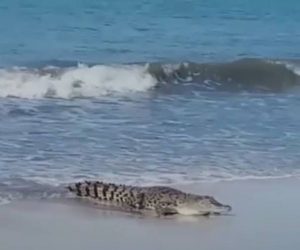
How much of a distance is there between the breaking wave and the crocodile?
567cm

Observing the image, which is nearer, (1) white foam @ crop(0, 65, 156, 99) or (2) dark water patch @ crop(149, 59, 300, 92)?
(1) white foam @ crop(0, 65, 156, 99)

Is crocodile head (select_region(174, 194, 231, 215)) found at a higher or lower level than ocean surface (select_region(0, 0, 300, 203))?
lower

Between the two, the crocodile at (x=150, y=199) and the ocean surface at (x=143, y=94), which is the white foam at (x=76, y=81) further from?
the crocodile at (x=150, y=199)

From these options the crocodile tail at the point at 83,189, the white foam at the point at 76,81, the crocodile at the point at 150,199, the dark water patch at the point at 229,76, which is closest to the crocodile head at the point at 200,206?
the crocodile at the point at 150,199

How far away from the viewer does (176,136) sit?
37.0 feet

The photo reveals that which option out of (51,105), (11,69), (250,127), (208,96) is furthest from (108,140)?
(11,69)

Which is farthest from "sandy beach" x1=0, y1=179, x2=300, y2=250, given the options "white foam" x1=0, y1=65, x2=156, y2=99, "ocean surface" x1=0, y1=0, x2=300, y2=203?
"white foam" x1=0, y1=65, x2=156, y2=99

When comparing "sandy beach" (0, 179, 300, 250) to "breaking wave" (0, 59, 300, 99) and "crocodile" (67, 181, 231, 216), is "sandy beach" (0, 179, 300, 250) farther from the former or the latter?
"breaking wave" (0, 59, 300, 99)

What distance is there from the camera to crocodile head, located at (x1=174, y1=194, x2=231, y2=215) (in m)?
8.24

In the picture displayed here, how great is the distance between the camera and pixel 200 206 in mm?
8250

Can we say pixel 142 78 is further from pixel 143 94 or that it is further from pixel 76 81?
pixel 143 94

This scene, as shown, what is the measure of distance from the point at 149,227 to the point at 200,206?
491mm

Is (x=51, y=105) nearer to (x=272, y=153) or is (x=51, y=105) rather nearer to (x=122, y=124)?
(x=122, y=124)

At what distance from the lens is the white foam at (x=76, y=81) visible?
48.3 ft
